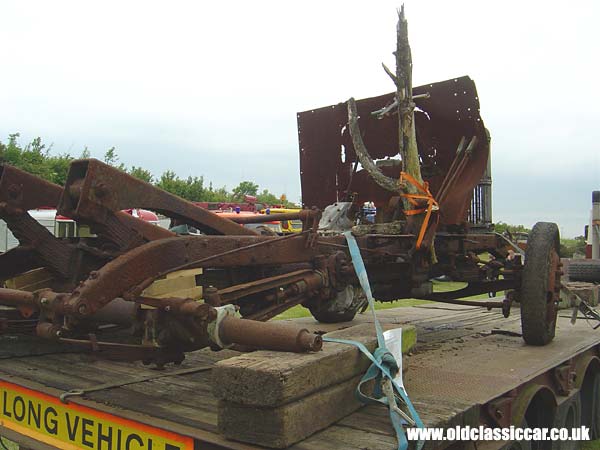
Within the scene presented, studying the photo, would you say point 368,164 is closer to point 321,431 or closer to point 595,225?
point 321,431

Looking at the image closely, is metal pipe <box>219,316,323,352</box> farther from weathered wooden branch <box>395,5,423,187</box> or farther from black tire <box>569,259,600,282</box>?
black tire <box>569,259,600,282</box>

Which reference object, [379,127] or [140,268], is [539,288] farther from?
[140,268]

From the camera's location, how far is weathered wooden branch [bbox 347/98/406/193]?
4.79 meters

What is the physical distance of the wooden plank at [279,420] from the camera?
230 cm

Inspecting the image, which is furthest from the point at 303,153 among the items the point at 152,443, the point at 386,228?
the point at 152,443

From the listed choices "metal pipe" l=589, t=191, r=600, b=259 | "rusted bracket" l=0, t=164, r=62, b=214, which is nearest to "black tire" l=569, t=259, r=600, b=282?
"metal pipe" l=589, t=191, r=600, b=259

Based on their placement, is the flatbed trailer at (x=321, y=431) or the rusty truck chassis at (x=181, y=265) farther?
the rusty truck chassis at (x=181, y=265)

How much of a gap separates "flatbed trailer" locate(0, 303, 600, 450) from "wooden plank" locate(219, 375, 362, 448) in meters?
0.04

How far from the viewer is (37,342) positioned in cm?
437

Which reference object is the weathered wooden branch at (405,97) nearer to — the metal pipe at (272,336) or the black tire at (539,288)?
the black tire at (539,288)

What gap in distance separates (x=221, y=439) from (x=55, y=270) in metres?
1.95

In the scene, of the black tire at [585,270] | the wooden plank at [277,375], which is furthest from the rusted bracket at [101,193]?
the black tire at [585,270]

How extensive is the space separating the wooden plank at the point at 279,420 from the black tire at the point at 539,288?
9.65 feet

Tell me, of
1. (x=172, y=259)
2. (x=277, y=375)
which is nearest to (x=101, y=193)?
(x=172, y=259)
